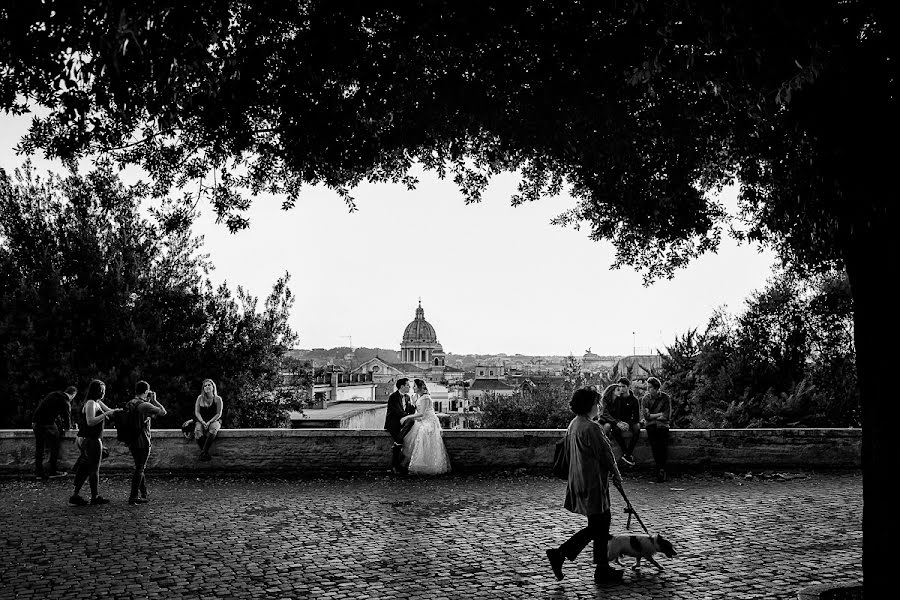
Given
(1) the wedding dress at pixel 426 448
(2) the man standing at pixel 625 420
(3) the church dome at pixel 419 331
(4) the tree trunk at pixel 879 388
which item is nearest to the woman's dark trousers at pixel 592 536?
(4) the tree trunk at pixel 879 388

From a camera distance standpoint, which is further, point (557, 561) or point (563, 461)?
point (563, 461)

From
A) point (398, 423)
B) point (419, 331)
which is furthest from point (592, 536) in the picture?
point (419, 331)

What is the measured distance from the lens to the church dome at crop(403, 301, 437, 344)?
15150 cm

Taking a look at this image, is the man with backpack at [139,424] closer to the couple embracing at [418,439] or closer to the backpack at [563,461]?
the couple embracing at [418,439]

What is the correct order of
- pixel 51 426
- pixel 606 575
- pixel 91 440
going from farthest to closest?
pixel 51 426
pixel 91 440
pixel 606 575

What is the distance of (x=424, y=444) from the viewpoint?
442 inches

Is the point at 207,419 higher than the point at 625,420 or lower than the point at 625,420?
lower

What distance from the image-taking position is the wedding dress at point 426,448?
1121 centimetres

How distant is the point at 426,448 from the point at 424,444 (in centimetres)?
7

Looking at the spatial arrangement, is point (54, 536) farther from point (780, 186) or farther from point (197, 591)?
point (780, 186)

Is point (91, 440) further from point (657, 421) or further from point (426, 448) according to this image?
point (657, 421)

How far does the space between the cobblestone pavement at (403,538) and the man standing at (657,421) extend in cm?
36

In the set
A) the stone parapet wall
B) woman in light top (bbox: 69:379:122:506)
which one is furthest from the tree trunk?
woman in light top (bbox: 69:379:122:506)

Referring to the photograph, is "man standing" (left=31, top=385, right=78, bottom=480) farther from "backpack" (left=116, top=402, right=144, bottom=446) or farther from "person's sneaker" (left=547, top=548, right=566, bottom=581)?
"person's sneaker" (left=547, top=548, right=566, bottom=581)
